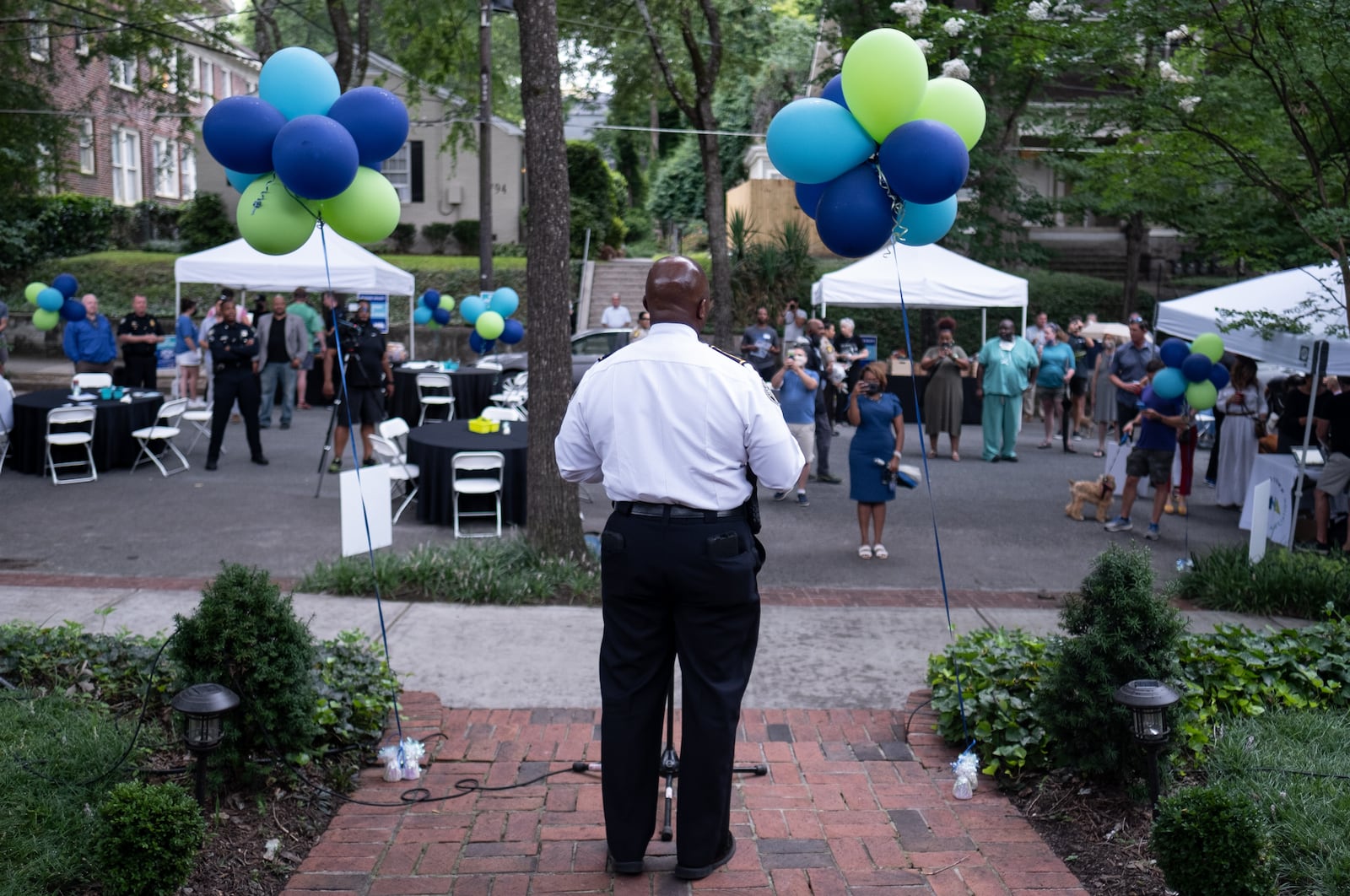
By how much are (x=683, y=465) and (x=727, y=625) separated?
1.75 feet

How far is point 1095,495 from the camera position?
11641 millimetres

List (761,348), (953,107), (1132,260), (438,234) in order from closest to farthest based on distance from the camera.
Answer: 1. (953,107)
2. (761,348)
3. (1132,260)
4. (438,234)

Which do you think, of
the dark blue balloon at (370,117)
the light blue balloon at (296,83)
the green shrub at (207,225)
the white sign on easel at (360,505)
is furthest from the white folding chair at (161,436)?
the green shrub at (207,225)

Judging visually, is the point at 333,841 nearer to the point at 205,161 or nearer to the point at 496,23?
the point at 205,161

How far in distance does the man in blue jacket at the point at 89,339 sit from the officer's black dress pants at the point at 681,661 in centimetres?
1437

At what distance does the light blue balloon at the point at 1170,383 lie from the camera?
1049 cm

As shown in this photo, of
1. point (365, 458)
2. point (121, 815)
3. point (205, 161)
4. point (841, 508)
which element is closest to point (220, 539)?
point (365, 458)

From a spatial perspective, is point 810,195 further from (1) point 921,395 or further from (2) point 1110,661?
(1) point 921,395

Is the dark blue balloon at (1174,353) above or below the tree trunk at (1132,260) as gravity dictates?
below

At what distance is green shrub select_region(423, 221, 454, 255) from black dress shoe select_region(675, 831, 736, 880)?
30745 mm

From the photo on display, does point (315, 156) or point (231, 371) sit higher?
point (315, 156)

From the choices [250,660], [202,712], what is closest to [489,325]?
A: [250,660]

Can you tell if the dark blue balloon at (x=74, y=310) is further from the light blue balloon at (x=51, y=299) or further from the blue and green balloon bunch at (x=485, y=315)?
the blue and green balloon bunch at (x=485, y=315)

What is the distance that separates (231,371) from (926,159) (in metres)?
10.5
